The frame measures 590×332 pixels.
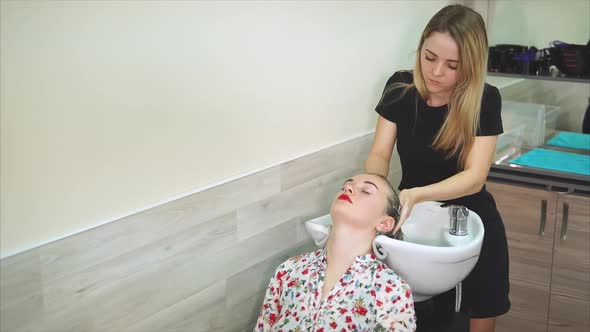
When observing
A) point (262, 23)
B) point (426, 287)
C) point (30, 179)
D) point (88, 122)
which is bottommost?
point (426, 287)

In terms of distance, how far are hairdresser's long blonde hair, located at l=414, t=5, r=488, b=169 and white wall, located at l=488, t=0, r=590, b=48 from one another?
109 centimetres

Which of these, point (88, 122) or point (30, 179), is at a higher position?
point (88, 122)

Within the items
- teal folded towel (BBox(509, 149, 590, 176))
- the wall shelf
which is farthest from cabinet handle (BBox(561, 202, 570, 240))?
→ the wall shelf

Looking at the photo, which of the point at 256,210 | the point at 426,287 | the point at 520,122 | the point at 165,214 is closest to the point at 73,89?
the point at 165,214

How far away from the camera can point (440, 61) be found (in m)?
2.15

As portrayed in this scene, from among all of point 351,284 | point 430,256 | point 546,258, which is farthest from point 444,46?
point 546,258

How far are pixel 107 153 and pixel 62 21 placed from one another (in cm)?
35

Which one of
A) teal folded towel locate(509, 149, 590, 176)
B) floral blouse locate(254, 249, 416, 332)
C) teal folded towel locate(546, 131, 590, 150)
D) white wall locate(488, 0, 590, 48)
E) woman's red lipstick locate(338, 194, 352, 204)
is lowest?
floral blouse locate(254, 249, 416, 332)

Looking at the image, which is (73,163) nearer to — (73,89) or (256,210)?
(73,89)

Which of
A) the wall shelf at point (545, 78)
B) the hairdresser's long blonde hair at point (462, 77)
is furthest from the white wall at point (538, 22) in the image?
the hairdresser's long blonde hair at point (462, 77)

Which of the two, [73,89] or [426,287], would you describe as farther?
[426,287]

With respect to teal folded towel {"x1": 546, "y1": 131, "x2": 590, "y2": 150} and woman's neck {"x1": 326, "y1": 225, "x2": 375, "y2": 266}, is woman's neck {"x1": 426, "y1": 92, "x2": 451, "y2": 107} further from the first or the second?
teal folded towel {"x1": 546, "y1": 131, "x2": 590, "y2": 150}

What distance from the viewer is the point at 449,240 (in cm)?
209

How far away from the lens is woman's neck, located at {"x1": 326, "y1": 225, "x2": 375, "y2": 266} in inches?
79.6
